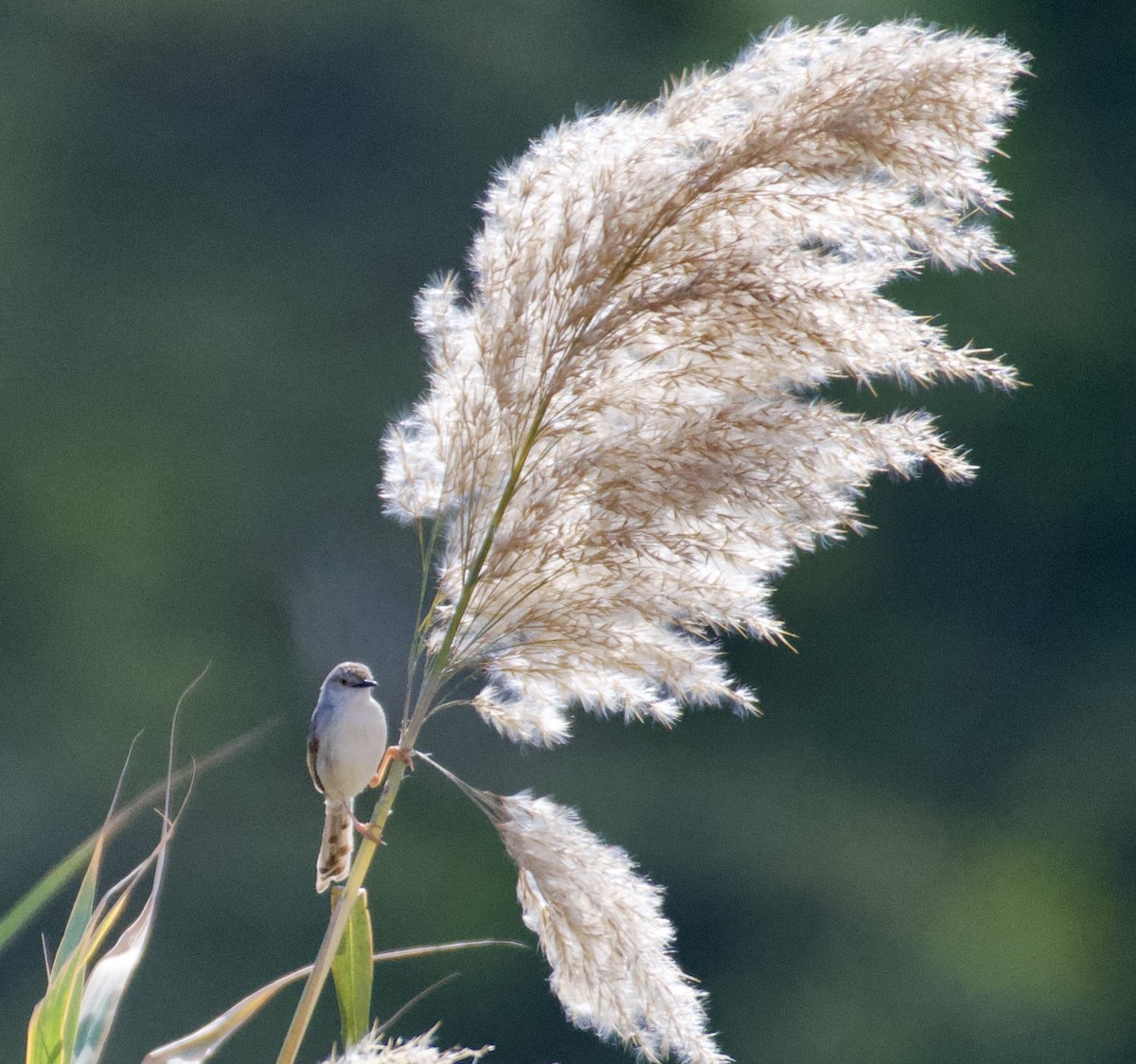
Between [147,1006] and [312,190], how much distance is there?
10.9ft

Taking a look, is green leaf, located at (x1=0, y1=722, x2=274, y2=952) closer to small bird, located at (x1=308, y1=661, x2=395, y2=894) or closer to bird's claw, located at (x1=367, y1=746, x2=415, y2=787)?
bird's claw, located at (x1=367, y1=746, x2=415, y2=787)

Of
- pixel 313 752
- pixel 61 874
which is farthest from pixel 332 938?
pixel 313 752

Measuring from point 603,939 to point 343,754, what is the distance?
2.22 ft

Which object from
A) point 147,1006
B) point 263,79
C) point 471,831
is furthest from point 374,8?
point 147,1006

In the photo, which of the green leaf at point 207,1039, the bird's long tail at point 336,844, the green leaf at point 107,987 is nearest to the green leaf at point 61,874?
the green leaf at point 107,987

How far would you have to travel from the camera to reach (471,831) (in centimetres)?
552

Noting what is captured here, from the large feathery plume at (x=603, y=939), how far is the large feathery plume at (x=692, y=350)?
6.2 inches

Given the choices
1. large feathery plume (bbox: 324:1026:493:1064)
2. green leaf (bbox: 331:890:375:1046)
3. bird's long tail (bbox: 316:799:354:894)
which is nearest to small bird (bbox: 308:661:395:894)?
bird's long tail (bbox: 316:799:354:894)

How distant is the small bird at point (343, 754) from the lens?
1.68 m

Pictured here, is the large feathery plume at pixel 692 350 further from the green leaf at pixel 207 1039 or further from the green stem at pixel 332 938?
the green leaf at pixel 207 1039

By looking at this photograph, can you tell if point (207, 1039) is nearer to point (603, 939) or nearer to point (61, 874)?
point (61, 874)

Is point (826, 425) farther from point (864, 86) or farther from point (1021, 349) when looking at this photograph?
point (1021, 349)

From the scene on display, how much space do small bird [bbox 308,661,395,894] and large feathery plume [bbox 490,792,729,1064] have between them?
24 centimetres

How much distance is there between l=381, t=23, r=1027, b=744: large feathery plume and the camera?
3.77 feet
